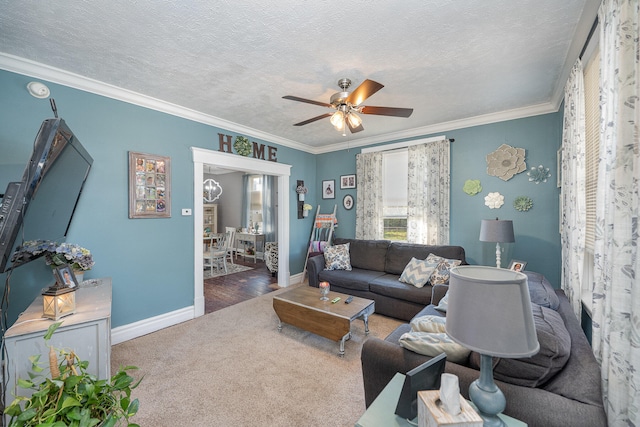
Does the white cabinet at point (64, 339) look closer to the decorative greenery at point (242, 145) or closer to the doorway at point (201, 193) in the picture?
the doorway at point (201, 193)

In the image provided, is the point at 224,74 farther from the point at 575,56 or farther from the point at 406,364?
the point at 575,56

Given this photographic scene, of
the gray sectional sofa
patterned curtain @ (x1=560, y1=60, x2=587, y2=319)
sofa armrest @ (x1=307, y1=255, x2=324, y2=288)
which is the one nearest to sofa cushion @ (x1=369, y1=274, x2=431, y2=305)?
the gray sectional sofa

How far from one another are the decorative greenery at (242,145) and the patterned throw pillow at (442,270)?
10.5ft

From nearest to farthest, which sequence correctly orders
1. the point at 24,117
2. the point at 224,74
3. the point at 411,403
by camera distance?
the point at 411,403 → the point at 24,117 → the point at 224,74

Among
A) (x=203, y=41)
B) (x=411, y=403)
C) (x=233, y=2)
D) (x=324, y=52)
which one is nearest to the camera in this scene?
(x=411, y=403)

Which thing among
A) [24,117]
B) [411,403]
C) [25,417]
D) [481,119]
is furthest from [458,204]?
[24,117]

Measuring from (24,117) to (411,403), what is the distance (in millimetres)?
3673

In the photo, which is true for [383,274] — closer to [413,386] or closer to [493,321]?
[413,386]

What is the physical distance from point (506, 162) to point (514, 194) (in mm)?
454

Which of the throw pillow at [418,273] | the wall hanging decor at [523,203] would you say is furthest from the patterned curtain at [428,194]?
the wall hanging decor at [523,203]

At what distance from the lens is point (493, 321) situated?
878 millimetres

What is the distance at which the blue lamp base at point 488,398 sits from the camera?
3.15 feet

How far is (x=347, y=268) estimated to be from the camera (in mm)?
4176

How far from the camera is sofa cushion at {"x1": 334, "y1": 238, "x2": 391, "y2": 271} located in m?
4.18
